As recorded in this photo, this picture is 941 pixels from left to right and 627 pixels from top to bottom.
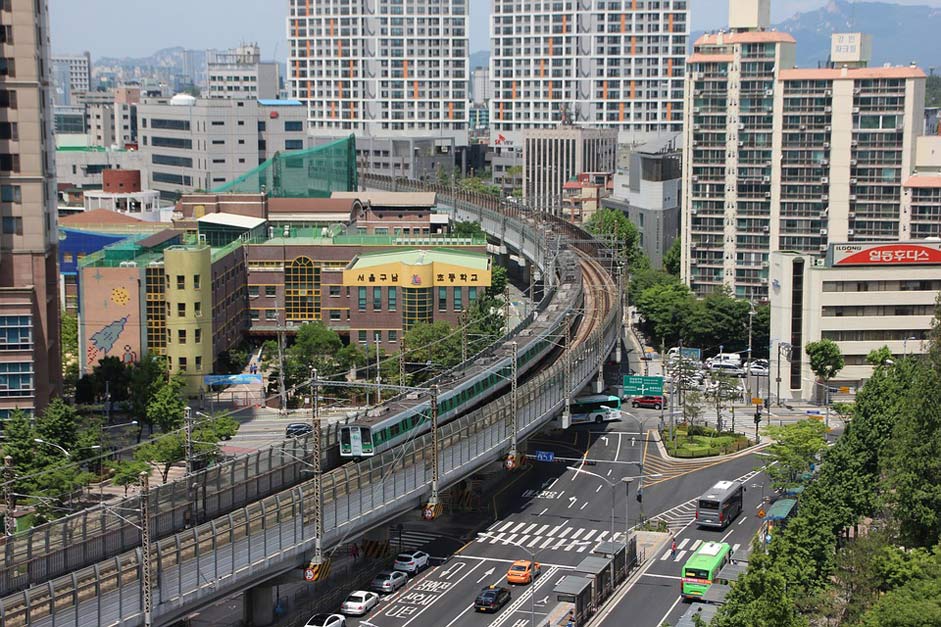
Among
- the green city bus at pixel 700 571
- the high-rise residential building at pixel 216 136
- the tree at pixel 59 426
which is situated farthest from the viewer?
the high-rise residential building at pixel 216 136

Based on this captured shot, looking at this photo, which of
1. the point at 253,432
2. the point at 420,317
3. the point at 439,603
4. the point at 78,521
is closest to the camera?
the point at 78,521

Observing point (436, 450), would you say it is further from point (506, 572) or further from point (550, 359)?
point (550, 359)

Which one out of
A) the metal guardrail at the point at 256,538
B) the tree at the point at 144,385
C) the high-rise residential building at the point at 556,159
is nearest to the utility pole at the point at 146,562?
the metal guardrail at the point at 256,538

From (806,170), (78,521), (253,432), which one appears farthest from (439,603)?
(806,170)

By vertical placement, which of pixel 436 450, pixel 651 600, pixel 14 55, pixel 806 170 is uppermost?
pixel 14 55

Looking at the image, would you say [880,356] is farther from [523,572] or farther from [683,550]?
[523,572]

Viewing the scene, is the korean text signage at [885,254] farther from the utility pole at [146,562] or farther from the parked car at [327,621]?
the utility pole at [146,562]
